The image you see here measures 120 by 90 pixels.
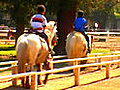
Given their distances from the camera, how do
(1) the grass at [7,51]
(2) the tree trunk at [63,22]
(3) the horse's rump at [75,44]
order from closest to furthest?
(3) the horse's rump at [75,44]
(2) the tree trunk at [63,22]
(1) the grass at [7,51]

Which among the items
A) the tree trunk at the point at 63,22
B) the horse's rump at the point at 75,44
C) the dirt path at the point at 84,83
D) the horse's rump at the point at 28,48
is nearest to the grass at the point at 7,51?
the tree trunk at the point at 63,22

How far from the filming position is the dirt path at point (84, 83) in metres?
10.3

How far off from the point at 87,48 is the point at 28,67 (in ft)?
17.5

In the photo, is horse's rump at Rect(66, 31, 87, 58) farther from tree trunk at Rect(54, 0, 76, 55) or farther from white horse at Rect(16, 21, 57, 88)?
tree trunk at Rect(54, 0, 76, 55)

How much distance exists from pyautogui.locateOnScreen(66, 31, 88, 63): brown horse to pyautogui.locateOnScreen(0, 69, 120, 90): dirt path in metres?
0.86

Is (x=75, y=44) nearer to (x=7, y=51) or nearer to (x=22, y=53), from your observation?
(x=22, y=53)

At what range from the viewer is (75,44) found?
1361 cm

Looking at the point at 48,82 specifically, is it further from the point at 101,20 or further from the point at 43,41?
the point at 101,20

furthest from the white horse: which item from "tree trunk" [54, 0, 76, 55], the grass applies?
the grass

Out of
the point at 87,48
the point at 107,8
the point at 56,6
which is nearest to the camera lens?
the point at 87,48

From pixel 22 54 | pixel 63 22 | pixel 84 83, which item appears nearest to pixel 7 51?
pixel 63 22

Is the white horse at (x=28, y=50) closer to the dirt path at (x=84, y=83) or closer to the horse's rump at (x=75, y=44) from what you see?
Answer: the dirt path at (x=84, y=83)

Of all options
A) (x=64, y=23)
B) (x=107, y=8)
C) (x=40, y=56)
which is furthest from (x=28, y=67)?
(x=107, y=8)

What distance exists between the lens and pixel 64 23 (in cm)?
1991
